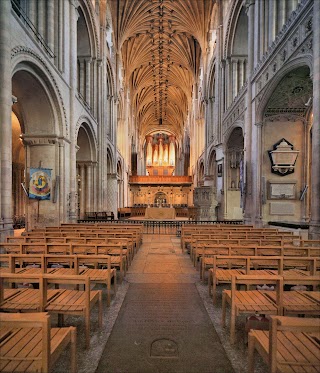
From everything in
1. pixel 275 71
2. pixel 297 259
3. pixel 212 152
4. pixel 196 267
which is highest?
pixel 275 71

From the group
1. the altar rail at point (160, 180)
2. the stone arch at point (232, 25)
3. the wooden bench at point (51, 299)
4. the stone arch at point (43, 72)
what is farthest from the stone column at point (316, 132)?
the altar rail at point (160, 180)

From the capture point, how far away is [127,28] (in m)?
25.8

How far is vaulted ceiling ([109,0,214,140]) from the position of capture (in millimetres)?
24766

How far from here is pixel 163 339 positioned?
2.94 metres

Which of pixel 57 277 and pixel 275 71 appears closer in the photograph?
pixel 57 277

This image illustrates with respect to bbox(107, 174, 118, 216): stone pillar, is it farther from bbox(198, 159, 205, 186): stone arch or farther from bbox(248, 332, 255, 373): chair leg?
bbox(248, 332, 255, 373): chair leg

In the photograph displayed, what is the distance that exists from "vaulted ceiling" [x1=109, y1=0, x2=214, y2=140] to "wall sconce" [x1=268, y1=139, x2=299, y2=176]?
56.7 feet

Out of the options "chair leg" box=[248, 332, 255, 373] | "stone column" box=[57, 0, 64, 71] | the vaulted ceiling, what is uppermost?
the vaulted ceiling

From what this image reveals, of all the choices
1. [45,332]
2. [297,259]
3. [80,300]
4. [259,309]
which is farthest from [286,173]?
[45,332]

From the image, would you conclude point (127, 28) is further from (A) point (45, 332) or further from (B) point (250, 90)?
(A) point (45, 332)

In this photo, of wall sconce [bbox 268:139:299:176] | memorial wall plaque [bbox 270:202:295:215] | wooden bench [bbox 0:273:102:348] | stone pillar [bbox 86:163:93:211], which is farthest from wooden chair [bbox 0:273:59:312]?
stone pillar [bbox 86:163:93:211]

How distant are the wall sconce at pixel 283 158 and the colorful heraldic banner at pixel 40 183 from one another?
9259mm

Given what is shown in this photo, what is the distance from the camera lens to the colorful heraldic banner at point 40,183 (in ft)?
34.1

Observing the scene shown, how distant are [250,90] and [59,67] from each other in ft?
28.8
